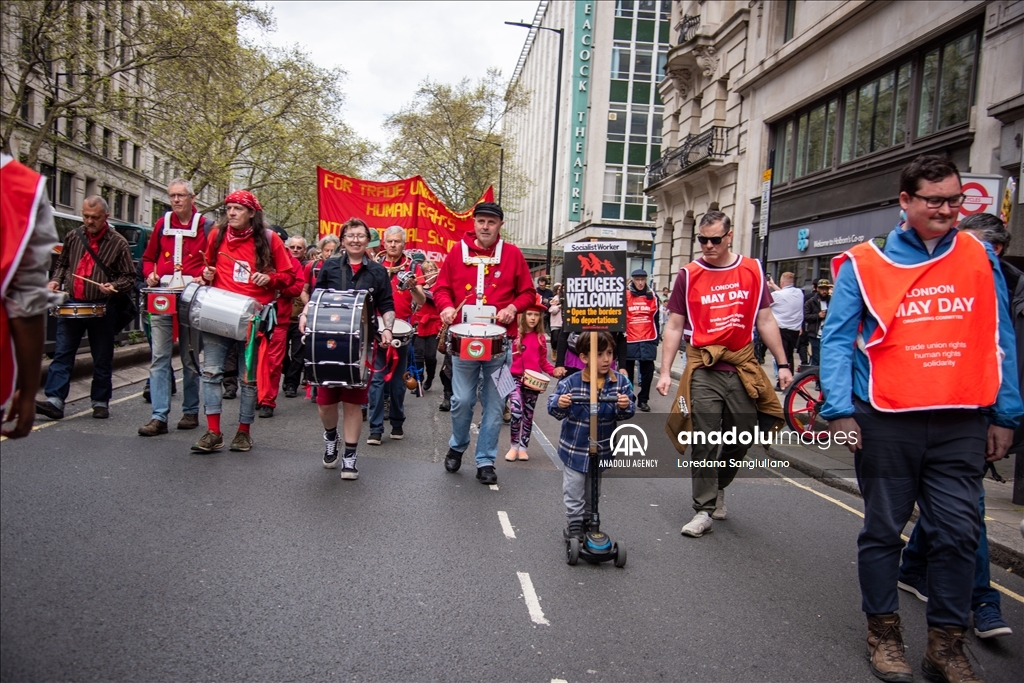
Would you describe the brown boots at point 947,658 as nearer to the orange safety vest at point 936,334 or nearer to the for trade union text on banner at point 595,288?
the orange safety vest at point 936,334

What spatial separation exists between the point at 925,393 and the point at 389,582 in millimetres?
2747

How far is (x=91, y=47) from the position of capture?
17484 millimetres

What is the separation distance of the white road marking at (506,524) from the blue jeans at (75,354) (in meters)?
4.67

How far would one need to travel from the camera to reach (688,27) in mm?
30062

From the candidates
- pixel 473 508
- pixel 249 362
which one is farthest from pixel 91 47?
pixel 473 508

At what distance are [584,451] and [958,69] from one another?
14185 millimetres

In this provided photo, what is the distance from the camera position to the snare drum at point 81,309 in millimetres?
7762

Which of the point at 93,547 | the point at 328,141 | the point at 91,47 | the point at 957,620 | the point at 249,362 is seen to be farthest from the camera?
the point at 328,141

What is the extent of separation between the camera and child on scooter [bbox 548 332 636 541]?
5.06 m

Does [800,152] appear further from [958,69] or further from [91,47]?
[91,47]

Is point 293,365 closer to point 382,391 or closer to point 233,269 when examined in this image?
point 382,391

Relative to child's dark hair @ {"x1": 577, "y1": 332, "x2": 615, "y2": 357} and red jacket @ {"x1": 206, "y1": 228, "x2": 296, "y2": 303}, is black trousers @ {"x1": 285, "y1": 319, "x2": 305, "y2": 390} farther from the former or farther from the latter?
child's dark hair @ {"x1": 577, "y1": 332, "x2": 615, "y2": 357}

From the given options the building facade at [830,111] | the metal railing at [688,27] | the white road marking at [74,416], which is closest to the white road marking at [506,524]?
the white road marking at [74,416]

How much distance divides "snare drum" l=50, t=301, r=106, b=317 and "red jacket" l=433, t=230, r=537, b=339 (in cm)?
353
